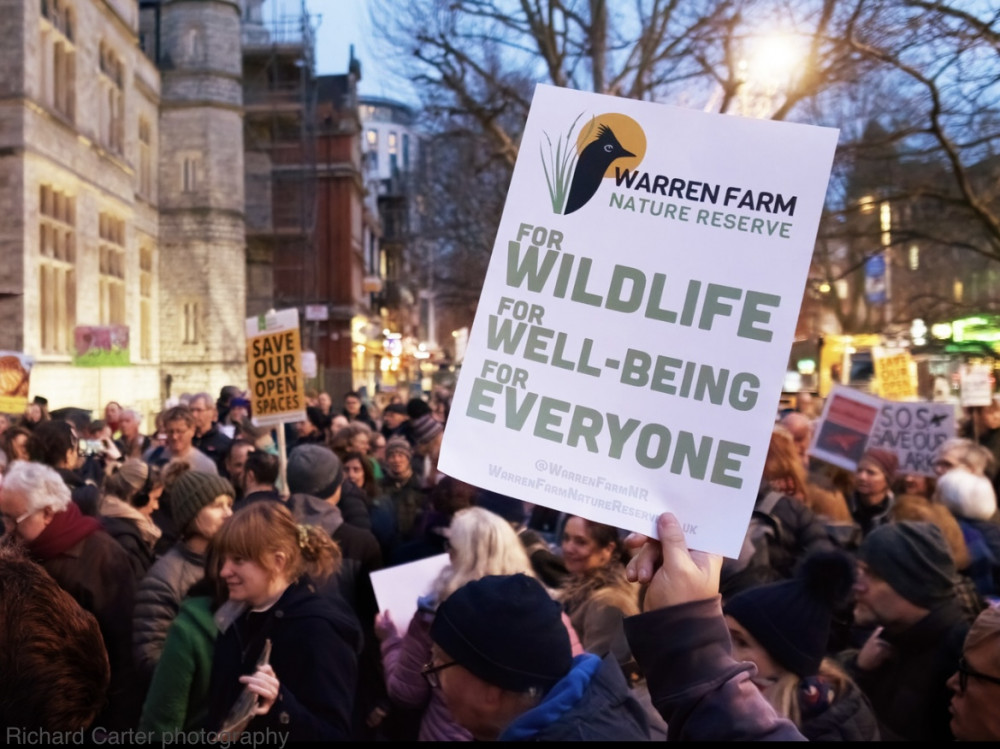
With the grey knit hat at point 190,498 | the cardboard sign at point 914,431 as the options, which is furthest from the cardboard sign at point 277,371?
the cardboard sign at point 914,431

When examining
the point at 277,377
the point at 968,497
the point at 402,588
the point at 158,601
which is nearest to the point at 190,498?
the point at 158,601

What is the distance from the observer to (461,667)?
238 cm

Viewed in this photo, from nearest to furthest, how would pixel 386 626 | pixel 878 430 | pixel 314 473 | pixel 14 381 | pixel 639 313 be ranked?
1. pixel 639 313
2. pixel 386 626
3. pixel 314 473
4. pixel 878 430
5. pixel 14 381

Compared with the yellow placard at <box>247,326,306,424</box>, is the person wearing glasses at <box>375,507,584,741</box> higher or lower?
lower

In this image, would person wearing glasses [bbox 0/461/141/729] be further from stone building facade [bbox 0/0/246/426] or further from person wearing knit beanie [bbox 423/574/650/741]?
stone building facade [bbox 0/0/246/426]

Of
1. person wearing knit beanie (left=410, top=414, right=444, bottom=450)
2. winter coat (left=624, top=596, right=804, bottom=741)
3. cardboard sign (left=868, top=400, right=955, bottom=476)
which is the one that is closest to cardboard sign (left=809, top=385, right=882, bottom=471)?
cardboard sign (left=868, top=400, right=955, bottom=476)

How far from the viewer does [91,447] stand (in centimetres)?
935

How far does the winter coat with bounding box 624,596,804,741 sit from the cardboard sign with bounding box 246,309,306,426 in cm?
573

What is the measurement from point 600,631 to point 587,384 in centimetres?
172

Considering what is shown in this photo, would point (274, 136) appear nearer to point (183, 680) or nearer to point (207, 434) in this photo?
point (207, 434)

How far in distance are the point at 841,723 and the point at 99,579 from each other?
2.78m

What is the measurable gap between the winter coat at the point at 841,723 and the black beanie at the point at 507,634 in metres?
0.87

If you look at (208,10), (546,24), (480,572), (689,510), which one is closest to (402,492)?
(480,572)

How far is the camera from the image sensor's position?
9.24 meters
